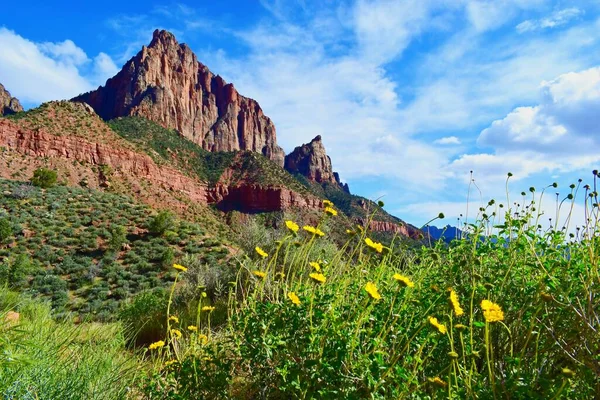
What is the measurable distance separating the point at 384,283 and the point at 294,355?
1.26 m

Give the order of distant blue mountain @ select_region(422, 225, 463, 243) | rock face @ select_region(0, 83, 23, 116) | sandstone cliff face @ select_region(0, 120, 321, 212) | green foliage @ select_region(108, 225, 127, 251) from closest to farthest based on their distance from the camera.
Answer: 1. distant blue mountain @ select_region(422, 225, 463, 243)
2. green foliage @ select_region(108, 225, 127, 251)
3. sandstone cliff face @ select_region(0, 120, 321, 212)
4. rock face @ select_region(0, 83, 23, 116)

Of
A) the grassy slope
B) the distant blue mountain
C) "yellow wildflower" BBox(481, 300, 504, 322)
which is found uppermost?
the distant blue mountain

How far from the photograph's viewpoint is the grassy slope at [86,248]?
1911 cm

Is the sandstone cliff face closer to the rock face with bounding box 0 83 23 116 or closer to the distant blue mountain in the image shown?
the distant blue mountain

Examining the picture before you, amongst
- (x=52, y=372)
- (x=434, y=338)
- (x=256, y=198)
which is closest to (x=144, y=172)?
(x=256, y=198)

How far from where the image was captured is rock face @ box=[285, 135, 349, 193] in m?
134

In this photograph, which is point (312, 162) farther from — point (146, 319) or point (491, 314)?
point (491, 314)

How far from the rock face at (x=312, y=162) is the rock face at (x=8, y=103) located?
9004 centimetres

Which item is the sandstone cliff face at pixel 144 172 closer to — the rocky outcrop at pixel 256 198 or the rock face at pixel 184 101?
the rocky outcrop at pixel 256 198

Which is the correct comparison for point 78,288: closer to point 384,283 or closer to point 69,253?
point 69,253

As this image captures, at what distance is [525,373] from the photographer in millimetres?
2020

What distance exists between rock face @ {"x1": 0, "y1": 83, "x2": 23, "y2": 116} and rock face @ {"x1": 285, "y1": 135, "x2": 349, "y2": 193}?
295 feet

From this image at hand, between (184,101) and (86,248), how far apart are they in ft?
324

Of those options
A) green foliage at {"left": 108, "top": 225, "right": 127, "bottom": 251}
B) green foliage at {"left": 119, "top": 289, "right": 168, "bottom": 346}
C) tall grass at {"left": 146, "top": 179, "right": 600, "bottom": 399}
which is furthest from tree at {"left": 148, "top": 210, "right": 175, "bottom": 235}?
tall grass at {"left": 146, "top": 179, "right": 600, "bottom": 399}
